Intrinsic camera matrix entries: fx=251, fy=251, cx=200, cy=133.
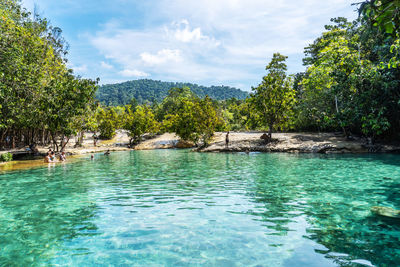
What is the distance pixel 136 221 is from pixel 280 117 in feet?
99.1

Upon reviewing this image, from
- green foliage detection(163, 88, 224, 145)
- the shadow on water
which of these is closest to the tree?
green foliage detection(163, 88, 224, 145)

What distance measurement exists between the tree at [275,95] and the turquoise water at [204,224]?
2099cm

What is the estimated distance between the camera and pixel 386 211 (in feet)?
26.8

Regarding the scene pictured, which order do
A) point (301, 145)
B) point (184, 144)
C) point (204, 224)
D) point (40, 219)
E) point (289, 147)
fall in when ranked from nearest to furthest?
1. point (204, 224)
2. point (40, 219)
3. point (301, 145)
4. point (289, 147)
5. point (184, 144)

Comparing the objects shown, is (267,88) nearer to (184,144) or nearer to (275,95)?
(275,95)

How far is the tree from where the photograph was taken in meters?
33.4

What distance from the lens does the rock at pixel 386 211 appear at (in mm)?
7800

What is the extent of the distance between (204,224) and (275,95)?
29.1 m

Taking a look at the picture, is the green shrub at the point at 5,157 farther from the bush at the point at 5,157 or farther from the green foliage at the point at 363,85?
the green foliage at the point at 363,85

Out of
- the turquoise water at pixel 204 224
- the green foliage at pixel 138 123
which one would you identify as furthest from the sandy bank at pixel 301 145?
the turquoise water at pixel 204 224

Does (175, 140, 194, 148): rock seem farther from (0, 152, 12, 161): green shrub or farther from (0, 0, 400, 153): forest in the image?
(0, 152, 12, 161): green shrub

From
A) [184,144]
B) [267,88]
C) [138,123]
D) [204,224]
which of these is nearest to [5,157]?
[138,123]

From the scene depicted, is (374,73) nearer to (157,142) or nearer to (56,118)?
(56,118)

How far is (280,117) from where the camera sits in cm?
3466
